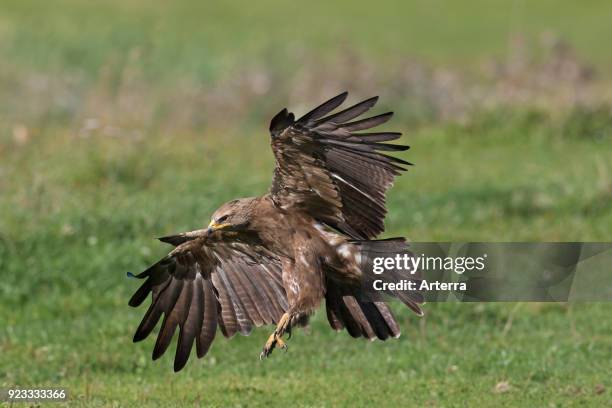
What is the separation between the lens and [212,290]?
833 cm

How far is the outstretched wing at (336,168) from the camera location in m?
7.22

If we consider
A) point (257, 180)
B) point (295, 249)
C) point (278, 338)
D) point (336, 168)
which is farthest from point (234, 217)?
point (257, 180)

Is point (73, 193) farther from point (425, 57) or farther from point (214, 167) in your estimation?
point (425, 57)

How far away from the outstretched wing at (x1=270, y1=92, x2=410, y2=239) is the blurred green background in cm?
123

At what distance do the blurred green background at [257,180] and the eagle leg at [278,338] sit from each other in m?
0.77

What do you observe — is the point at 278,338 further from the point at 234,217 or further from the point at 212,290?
the point at 212,290

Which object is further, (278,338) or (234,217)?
(234,217)

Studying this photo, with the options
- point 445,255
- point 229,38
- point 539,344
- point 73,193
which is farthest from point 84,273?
point 229,38

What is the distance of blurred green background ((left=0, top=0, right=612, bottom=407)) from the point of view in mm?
8625

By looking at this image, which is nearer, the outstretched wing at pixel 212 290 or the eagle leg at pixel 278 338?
the eagle leg at pixel 278 338

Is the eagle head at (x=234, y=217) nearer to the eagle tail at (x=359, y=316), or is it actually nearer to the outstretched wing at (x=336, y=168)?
the outstretched wing at (x=336, y=168)

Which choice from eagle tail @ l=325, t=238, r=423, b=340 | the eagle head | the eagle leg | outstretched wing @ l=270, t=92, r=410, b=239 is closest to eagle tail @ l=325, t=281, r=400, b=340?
eagle tail @ l=325, t=238, r=423, b=340

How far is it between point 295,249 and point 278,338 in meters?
0.79

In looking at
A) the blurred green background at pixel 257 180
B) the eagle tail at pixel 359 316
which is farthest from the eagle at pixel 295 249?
the blurred green background at pixel 257 180
